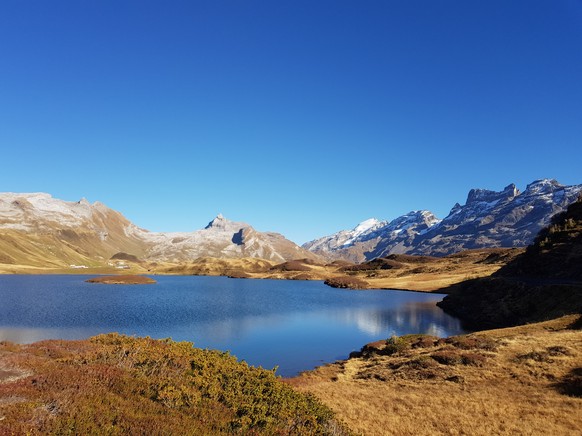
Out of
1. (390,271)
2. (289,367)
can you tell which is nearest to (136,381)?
(289,367)

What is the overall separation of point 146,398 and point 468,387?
23.3 metres

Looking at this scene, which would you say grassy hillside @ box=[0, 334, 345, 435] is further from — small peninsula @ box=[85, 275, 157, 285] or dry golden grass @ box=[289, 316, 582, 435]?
small peninsula @ box=[85, 275, 157, 285]

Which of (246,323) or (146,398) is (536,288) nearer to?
(246,323)

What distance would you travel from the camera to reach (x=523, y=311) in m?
62.7

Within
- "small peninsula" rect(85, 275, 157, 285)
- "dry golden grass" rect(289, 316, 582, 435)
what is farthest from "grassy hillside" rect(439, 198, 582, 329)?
"small peninsula" rect(85, 275, 157, 285)

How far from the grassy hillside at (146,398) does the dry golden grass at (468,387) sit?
24.0 ft

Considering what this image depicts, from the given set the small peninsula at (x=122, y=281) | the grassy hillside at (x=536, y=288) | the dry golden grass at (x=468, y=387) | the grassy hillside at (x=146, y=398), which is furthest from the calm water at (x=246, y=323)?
the small peninsula at (x=122, y=281)

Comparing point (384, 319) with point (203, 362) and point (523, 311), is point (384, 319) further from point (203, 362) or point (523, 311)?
point (203, 362)

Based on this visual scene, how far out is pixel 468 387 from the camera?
27.4 metres

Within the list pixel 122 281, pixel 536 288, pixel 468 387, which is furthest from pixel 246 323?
pixel 122 281

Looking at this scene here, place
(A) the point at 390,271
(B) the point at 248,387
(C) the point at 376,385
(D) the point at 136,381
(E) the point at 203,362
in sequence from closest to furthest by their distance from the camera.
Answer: (D) the point at 136,381
(B) the point at 248,387
(E) the point at 203,362
(C) the point at 376,385
(A) the point at 390,271

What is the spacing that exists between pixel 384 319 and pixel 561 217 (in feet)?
238

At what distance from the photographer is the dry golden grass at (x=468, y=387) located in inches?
812

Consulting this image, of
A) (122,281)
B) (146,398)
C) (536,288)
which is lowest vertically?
(122,281)
